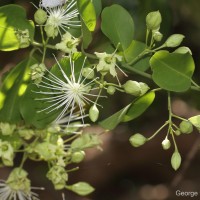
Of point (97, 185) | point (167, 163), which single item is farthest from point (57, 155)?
point (97, 185)

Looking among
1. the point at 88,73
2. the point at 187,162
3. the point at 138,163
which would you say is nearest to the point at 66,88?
the point at 88,73

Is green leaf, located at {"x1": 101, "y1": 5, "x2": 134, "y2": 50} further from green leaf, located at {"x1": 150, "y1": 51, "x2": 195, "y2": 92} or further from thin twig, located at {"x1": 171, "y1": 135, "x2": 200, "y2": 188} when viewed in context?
thin twig, located at {"x1": 171, "y1": 135, "x2": 200, "y2": 188}

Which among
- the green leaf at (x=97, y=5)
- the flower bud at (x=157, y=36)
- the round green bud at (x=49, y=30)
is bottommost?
the flower bud at (x=157, y=36)

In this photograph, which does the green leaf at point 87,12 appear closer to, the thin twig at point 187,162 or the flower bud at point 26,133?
the flower bud at point 26,133

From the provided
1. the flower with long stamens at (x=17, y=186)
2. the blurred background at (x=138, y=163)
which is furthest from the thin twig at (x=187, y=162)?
the flower with long stamens at (x=17, y=186)

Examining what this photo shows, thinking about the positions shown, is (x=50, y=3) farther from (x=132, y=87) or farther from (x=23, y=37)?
(x=132, y=87)

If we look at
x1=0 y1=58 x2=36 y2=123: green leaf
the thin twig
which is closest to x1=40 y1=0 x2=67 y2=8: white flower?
x1=0 y1=58 x2=36 y2=123: green leaf
